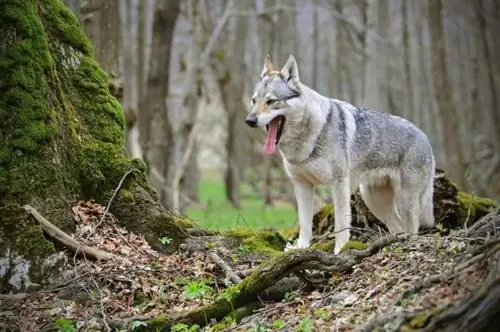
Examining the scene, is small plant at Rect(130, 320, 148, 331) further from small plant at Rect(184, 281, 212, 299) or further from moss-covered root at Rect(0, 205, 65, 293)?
moss-covered root at Rect(0, 205, 65, 293)

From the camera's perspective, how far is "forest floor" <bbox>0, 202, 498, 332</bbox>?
5199 millimetres

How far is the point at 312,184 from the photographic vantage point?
9086 millimetres

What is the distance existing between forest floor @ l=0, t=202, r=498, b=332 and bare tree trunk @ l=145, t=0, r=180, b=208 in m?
9.65

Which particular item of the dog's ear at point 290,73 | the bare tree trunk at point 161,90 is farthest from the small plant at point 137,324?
the bare tree trunk at point 161,90

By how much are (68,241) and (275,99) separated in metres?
3.06

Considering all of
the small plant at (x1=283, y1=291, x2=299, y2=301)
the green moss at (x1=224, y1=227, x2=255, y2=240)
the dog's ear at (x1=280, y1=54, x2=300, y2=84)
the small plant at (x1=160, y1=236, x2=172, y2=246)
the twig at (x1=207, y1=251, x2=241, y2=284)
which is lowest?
the small plant at (x1=283, y1=291, x2=299, y2=301)

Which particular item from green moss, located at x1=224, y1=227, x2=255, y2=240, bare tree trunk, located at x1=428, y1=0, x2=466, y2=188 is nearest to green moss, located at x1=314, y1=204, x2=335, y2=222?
green moss, located at x1=224, y1=227, x2=255, y2=240

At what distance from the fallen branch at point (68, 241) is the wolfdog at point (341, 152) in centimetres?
230

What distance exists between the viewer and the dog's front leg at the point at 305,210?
346 inches

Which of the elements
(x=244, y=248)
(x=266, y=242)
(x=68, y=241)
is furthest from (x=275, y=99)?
(x=68, y=241)

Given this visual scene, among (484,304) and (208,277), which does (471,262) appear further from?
(208,277)

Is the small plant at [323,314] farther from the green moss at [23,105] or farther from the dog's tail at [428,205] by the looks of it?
the dog's tail at [428,205]

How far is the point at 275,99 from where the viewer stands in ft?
27.9

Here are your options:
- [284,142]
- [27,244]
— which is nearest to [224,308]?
[27,244]
